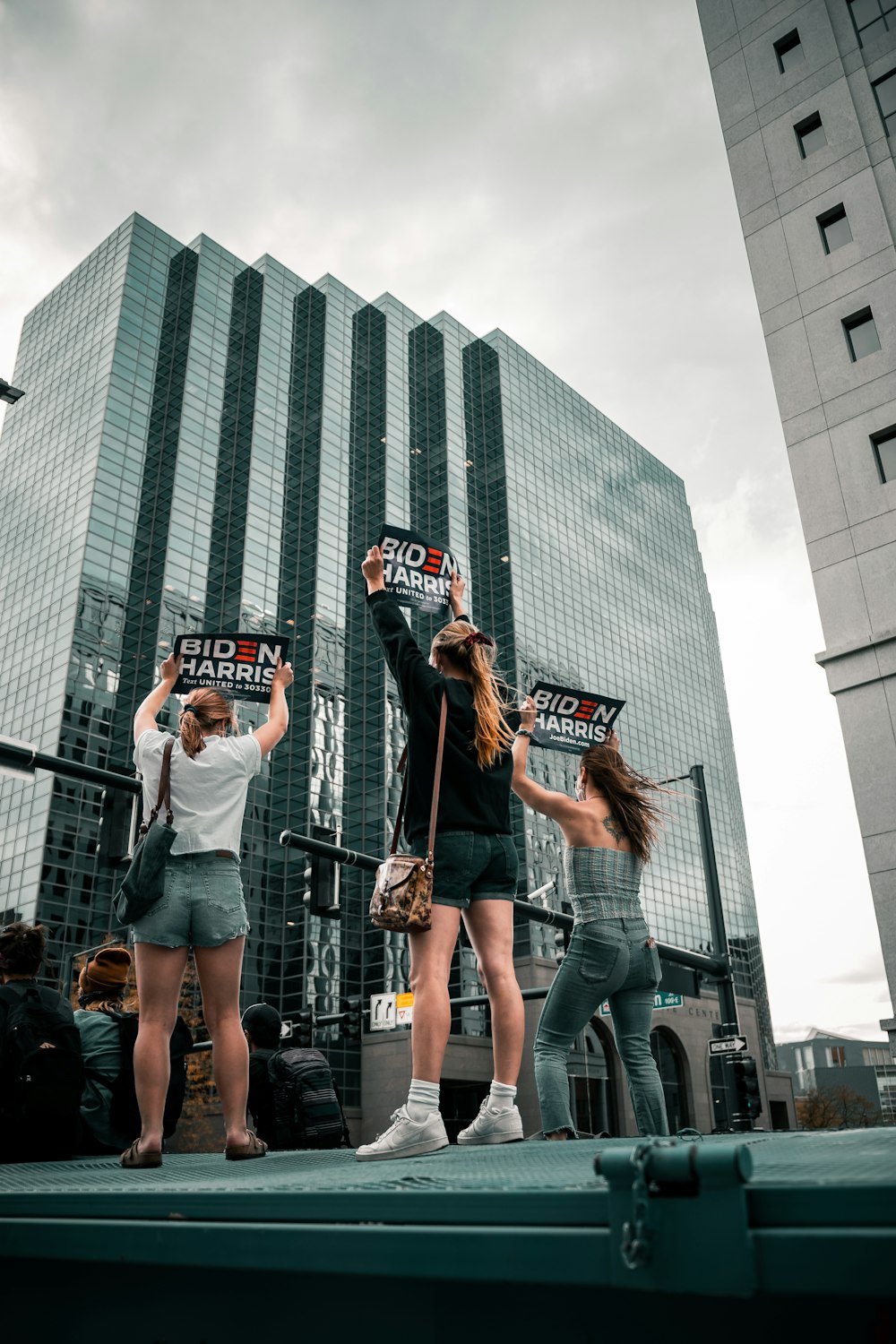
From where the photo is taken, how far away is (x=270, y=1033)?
A: 293 inches

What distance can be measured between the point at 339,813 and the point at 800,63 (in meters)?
56.4

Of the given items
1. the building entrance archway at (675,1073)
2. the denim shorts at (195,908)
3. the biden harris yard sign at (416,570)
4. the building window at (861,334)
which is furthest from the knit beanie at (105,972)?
the building entrance archway at (675,1073)

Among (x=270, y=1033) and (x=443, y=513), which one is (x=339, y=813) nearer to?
(x=443, y=513)

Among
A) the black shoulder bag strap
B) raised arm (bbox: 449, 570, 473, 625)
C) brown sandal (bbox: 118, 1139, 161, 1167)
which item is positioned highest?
raised arm (bbox: 449, 570, 473, 625)

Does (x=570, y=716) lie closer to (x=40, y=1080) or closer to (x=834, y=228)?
(x=40, y=1080)

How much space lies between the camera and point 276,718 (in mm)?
5367

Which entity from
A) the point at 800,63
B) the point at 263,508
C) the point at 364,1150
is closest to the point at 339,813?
the point at 263,508

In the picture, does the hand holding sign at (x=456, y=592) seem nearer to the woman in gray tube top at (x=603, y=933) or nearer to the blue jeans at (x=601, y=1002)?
the woman in gray tube top at (x=603, y=933)

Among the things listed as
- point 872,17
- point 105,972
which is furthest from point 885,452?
point 105,972

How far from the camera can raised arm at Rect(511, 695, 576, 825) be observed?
17.9 ft

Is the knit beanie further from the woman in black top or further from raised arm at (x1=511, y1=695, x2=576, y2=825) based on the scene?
raised arm at (x1=511, y1=695, x2=576, y2=825)

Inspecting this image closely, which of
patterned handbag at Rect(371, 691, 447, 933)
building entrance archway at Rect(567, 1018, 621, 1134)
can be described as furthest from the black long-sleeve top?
building entrance archway at Rect(567, 1018, 621, 1134)

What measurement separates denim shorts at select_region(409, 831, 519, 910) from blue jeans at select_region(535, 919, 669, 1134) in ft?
3.00

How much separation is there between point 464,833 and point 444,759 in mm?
375
